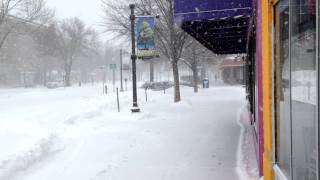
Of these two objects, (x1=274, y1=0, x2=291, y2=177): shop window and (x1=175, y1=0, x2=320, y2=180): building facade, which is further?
(x1=274, y1=0, x2=291, y2=177): shop window

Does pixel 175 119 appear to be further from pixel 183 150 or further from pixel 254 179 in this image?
pixel 254 179

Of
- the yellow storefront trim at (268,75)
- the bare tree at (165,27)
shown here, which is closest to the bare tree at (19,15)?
the bare tree at (165,27)

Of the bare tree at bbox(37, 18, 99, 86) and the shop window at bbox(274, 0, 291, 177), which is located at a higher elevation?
the bare tree at bbox(37, 18, 99, 86)

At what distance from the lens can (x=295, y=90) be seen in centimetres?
365

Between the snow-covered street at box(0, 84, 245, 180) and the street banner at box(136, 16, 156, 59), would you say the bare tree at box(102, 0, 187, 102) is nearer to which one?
the street banner at box(136, 16, 156, 59)

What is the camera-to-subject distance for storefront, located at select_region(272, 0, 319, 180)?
3.10 m

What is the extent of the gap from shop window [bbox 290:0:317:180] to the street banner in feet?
50.9

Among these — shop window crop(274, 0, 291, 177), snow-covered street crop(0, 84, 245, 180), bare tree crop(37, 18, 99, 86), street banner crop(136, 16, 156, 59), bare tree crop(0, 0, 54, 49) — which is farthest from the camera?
bare tree crop(37, 18, 99, 86)

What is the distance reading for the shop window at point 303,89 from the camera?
311 cm

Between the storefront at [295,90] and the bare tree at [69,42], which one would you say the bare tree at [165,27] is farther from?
the bare tree at [69,42]

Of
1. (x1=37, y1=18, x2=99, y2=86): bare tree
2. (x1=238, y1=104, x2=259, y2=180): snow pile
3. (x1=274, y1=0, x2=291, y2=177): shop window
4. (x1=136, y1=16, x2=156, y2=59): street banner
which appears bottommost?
(x1=238, y1=104, x2=259, y2=180): snow pile

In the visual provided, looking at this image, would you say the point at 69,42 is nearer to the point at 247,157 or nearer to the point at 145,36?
the point at 145,36

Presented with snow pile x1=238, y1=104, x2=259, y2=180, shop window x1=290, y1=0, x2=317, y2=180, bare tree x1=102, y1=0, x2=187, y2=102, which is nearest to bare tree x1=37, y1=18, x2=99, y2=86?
bare tree x1=102, y1=0, x2=187, y2=102

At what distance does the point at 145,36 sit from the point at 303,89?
16.3m
